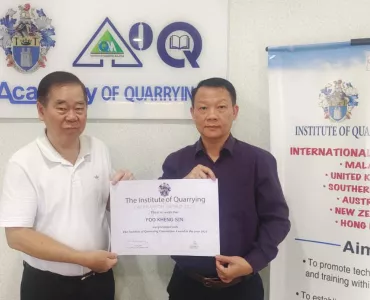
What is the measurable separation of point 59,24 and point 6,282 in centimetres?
153

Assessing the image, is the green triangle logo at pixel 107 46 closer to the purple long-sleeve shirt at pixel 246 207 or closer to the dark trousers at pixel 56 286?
the purple long-sleeve shirt at pixel 246 207

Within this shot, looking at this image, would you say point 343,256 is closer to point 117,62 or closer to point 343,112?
point 343,112

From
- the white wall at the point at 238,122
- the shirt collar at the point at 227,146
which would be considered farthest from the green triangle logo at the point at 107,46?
the shirt collar at the point at 227,146

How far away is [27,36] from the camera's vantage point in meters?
2.14

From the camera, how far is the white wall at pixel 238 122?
6.57 ft

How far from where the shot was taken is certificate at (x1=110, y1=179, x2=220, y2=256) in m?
1.57

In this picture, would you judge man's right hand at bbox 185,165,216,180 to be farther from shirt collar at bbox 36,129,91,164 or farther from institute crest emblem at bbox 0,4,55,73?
institute crest emblem at bbox 0,4,55,73

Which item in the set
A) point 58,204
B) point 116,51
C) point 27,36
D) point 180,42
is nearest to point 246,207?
point 58,204

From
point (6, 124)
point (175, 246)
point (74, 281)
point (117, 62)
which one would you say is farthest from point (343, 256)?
point (6, 124)

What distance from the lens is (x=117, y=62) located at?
2131 mm

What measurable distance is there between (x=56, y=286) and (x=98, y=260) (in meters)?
0.23

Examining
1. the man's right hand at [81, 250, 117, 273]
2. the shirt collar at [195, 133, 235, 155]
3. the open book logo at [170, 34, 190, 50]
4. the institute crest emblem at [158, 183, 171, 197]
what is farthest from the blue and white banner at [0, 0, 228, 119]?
the man's right hand at [81, 250, 117, 273]

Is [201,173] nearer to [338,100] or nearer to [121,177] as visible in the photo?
[121,177]

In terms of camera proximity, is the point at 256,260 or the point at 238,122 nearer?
the point at 256,260
